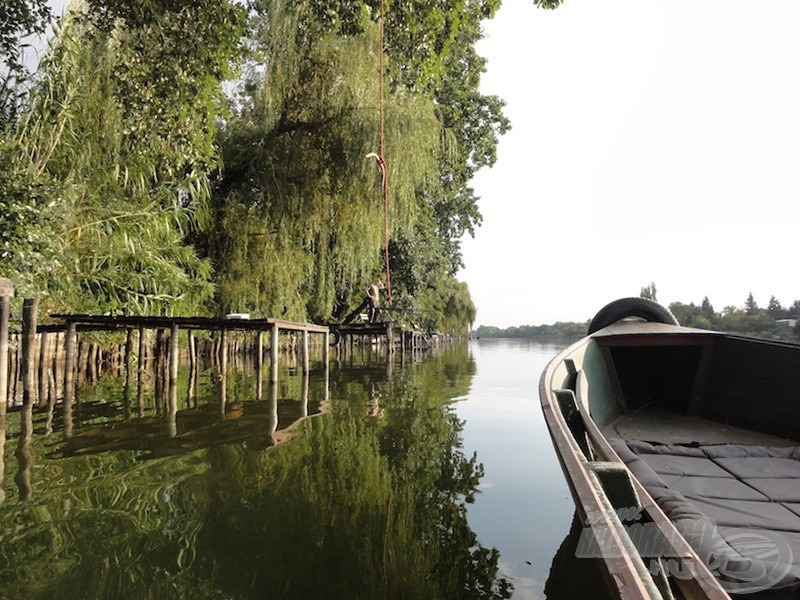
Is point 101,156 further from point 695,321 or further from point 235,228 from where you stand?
point 695,321

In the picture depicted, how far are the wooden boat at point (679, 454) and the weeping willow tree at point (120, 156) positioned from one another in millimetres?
5613

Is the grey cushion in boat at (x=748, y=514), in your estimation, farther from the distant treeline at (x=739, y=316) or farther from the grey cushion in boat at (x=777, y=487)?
the distant treeline at (x=739, y=316)

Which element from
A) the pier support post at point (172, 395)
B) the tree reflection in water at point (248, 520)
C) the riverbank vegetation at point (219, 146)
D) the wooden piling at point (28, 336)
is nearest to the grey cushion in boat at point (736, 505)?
the tree reflection in water at point (248, 520)

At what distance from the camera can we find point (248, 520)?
8.81 feet

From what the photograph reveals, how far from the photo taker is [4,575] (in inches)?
81.7

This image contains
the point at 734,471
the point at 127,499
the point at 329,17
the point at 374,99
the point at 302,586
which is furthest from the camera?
the point at 374,99

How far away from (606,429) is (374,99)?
887cm

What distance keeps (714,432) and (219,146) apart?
10.8 metres

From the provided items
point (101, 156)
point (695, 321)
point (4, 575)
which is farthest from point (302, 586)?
point (695, 321)

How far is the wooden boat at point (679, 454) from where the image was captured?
1227mm

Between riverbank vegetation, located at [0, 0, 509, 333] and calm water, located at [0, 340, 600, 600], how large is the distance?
142 inches

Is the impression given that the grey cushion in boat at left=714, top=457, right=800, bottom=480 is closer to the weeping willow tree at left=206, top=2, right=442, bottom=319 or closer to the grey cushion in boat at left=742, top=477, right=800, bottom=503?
the grey cushion in boat at left=742, top=477, right=800, bottom=503

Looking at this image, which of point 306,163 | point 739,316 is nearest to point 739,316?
point 739,316

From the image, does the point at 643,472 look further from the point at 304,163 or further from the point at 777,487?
the point at 304,163
